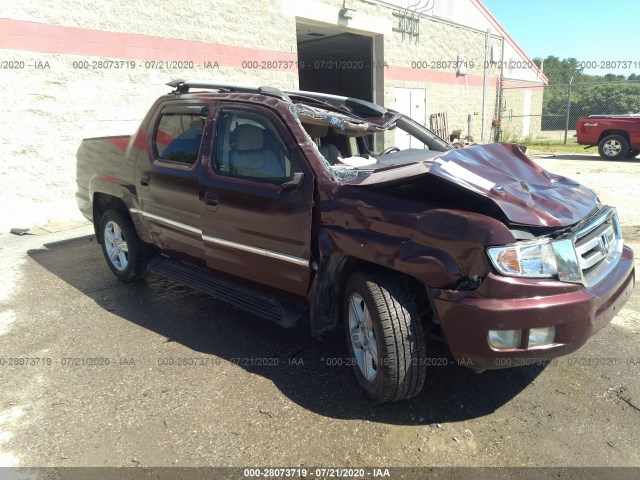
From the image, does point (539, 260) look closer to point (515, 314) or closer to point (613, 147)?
point (515, 314)

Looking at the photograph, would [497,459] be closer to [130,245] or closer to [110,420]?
[110,420]

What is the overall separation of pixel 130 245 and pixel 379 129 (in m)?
2.78

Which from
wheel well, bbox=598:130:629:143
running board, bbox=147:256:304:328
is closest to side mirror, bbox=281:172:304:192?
running board, bbox=147:256:304:328

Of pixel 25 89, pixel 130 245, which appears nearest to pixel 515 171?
pixel 130 245

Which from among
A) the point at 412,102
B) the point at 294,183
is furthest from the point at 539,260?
the point at 412,102

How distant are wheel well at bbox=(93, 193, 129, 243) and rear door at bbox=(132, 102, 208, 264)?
0.55 m

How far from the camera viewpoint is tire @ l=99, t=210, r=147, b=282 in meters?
4.89

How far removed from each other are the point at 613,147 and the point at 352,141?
45.1ft

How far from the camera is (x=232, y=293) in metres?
3.74

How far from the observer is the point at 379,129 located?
3.92 m

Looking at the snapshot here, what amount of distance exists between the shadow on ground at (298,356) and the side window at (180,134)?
141cm

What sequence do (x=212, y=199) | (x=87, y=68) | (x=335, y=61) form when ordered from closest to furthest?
1. (x=212, y=199)
2. (x=87, y=68)
3. (x=335, y=61)

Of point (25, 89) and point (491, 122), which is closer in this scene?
point (25, 89)

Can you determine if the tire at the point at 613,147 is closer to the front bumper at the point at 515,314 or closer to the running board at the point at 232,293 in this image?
the front bumper at the point at 515,314
